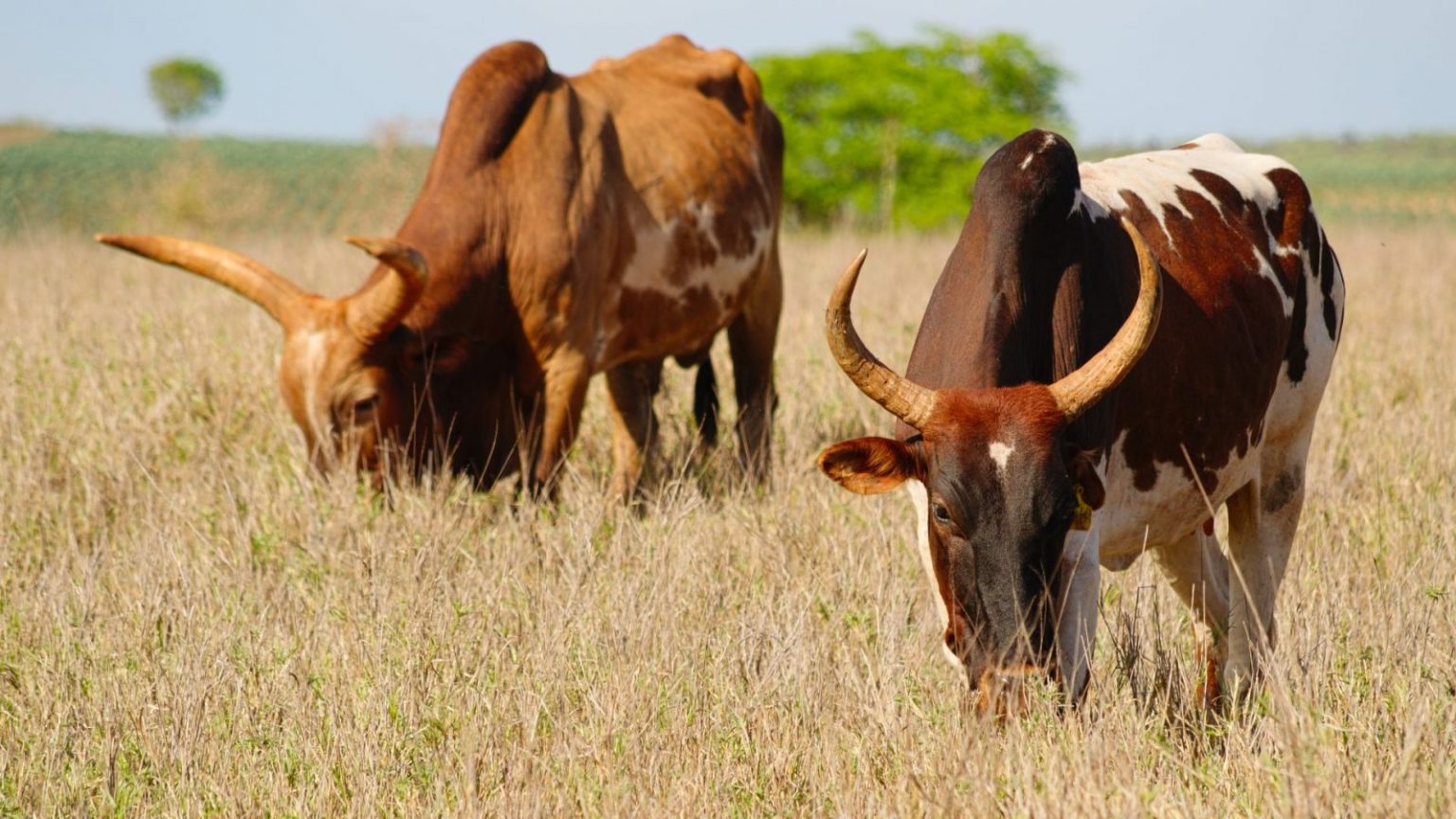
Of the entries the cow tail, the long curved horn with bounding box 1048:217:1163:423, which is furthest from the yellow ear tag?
the cow tail

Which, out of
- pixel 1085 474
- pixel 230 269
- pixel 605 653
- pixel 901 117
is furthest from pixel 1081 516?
pixel 901 117

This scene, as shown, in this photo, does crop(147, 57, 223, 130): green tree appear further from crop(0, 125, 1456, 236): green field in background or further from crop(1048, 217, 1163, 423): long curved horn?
crop(1048, 217, 1163, 423): long curved horn

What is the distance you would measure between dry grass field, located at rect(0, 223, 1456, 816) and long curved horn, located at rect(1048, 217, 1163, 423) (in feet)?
2.30

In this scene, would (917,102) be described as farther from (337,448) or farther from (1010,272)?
(1010,272)

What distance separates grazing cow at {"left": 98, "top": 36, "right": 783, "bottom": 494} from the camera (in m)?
6.36

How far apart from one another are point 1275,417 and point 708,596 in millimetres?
1891

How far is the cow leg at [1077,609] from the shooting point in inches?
146

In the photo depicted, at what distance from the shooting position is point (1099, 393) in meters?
3.61

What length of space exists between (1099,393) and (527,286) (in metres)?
3.57

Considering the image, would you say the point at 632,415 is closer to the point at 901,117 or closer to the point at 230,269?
the point at 230,269

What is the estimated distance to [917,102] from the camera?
28.7 meters

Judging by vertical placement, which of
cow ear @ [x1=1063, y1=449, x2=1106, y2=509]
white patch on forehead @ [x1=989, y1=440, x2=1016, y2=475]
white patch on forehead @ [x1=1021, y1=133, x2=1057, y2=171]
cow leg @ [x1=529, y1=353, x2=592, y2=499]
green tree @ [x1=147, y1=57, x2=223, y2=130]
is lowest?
green tree @ [x1=147, y1=57, x2=223, y2=130]

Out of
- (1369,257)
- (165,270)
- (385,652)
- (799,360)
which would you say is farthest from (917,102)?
(385,652)

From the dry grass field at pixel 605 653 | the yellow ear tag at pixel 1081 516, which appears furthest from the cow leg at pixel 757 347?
the yellow ear tag at pixel 1081 516
